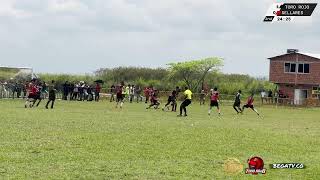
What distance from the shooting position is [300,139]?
67.3 feet

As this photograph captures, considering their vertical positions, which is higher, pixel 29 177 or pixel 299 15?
pixel 299 15

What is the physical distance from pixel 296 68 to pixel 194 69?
55.8 feet

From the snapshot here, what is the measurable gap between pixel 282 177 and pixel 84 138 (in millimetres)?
7250

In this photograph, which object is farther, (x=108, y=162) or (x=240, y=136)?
(x=240, y=136)

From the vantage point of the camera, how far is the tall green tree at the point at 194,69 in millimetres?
82062

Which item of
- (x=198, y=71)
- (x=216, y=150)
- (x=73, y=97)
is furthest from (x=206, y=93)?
(x=216, y=150)

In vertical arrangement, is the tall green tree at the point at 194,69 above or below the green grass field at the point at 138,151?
above

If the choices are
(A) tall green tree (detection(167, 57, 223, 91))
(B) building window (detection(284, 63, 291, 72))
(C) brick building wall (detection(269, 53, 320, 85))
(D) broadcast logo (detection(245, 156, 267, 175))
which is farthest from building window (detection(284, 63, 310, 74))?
(D) broadcast logo (detection(245, 156, 267, 175))

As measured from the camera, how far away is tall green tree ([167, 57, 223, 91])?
8206 centimetres

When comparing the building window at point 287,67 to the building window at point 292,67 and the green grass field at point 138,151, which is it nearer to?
the building window at point 292,67

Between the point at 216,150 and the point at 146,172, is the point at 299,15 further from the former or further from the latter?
the point at 146,172

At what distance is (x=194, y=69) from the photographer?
82312 millimetres

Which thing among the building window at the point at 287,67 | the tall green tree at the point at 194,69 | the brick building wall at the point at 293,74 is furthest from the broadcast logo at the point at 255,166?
the tall green tree at the point at 194,69

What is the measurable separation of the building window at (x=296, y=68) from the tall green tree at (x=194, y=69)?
14.4m
